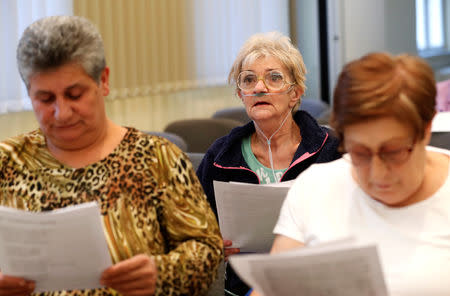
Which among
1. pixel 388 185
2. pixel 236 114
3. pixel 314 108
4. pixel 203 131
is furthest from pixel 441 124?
pixel 236 114

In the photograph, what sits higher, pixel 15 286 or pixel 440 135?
pixel 440 135

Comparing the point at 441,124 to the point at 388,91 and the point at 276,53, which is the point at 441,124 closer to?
the point at 276,53

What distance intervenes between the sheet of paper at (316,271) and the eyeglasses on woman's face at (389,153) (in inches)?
10.3

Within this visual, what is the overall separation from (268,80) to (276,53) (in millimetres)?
109

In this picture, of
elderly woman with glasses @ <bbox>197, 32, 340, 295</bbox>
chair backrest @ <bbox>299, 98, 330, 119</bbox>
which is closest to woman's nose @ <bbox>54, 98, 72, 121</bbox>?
elderly woman with glasses @ <bbox>197, 32, 340, 295</bbox>

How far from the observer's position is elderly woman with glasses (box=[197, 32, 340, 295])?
7.60 ft

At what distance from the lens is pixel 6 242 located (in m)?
1.41

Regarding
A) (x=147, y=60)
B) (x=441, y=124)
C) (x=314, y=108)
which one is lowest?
(x=314, y=108)

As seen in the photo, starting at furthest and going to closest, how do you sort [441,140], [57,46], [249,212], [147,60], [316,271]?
[147,60] < [441,140] < [249,212] < [57,46] < [316,271]

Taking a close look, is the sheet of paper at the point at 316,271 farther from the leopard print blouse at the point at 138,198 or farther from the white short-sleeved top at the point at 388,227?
the leopard print blouse at the point at 138,198

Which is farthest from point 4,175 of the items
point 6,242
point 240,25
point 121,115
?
point 240,25

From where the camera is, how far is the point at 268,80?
95.2 inches

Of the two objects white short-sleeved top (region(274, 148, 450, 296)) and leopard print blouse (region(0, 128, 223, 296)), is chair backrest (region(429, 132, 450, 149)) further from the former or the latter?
leopard print blouse (region(0, 128, 223, 296))

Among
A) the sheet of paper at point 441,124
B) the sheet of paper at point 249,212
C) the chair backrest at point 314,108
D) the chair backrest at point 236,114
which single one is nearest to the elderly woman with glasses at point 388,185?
the sheet of paper at point 249,212
